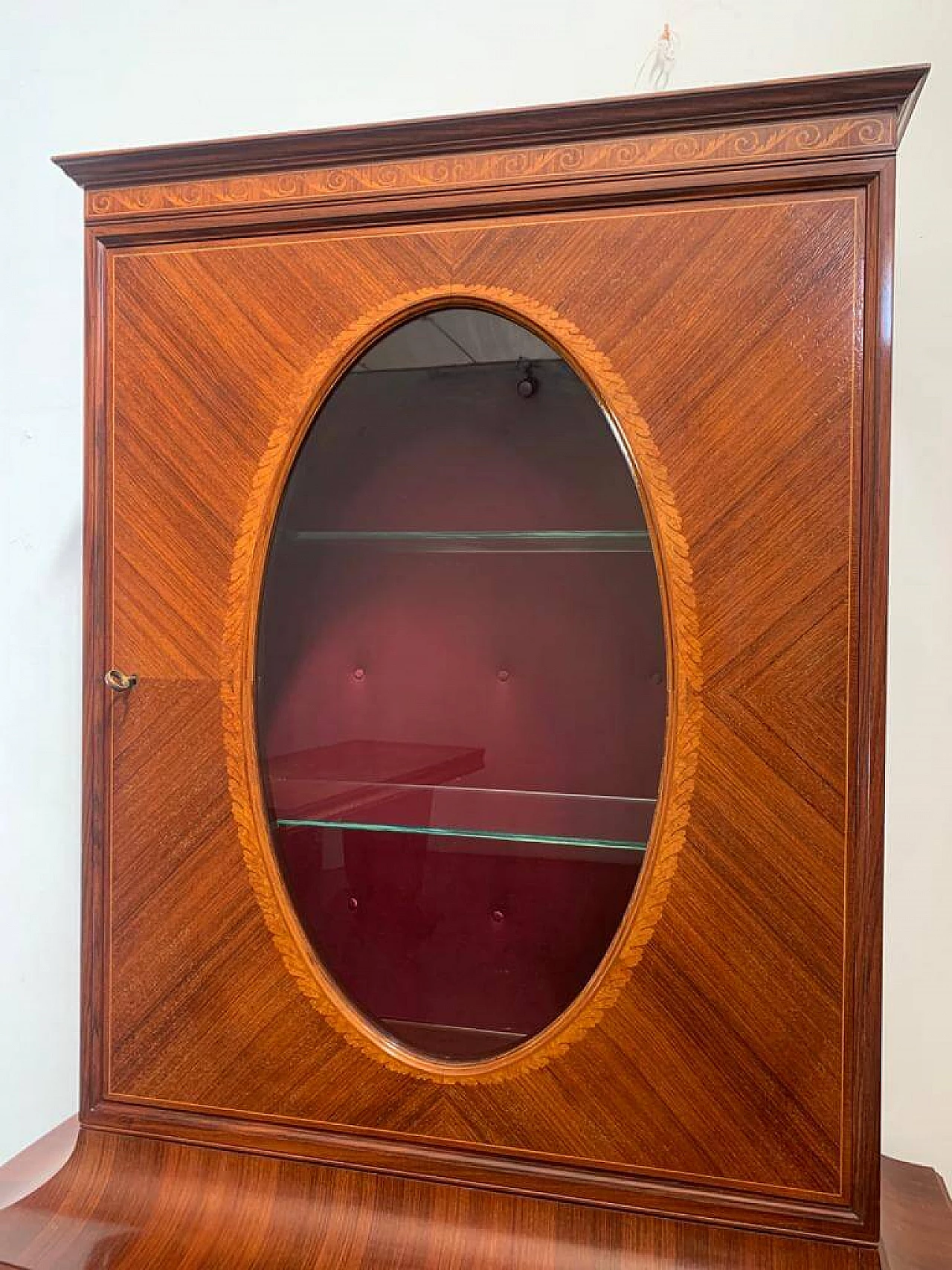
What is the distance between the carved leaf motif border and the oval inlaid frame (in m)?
0.08

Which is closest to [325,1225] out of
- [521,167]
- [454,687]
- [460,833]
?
[460,833]

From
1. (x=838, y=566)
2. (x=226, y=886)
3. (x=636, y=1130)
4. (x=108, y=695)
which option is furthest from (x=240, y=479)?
(x=636, y=1130)

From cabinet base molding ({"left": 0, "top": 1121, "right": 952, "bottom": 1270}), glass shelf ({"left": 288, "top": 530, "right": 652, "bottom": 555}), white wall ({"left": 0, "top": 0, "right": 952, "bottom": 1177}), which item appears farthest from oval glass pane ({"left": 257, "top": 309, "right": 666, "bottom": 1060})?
white wall ({"left": 0, "top": 0, "right": 952, "bottom": 1177})

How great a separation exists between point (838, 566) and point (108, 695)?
0.55 metres

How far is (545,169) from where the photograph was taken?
0.71 metres

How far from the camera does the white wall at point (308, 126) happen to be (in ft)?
3.13

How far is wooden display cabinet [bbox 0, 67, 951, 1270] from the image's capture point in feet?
2.20

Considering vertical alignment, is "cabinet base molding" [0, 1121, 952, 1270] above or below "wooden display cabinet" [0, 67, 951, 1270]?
below

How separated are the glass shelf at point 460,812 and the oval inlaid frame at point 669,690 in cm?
3

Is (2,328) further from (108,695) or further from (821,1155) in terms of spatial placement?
(821,1155)

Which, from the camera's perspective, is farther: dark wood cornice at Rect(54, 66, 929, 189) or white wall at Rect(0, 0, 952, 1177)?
white wall at Rect(0, 0, 952, 1177)

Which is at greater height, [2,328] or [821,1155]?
[2,328]

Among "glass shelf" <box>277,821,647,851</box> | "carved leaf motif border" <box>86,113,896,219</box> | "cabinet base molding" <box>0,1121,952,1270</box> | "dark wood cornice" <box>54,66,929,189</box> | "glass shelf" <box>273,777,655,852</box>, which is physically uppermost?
"dark wood cornice" <box>54,66,929,189</box>

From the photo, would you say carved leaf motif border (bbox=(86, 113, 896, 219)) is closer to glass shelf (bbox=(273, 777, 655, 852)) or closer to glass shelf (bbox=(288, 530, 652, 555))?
A: glass shelf (bbox=(288, 530, 652, 555))
